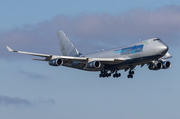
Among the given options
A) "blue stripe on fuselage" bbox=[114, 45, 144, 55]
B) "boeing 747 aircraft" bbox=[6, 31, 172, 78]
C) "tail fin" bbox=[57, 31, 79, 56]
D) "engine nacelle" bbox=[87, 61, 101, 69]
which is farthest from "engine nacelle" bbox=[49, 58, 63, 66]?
"tail fin" bbox=[57, 31, 79, 56]

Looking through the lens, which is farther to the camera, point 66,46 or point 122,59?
point 66,46

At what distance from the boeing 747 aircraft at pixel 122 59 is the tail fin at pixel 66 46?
749 cm

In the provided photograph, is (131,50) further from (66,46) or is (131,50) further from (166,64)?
(66,46)

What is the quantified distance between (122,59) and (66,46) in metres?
23.2

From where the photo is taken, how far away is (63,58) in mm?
74062

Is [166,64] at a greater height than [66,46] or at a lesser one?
lesser

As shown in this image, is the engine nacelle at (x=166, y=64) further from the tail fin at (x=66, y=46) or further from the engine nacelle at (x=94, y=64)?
the tail fin at (x=66, y=46)

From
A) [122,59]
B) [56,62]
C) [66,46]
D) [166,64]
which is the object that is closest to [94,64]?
[122,59]

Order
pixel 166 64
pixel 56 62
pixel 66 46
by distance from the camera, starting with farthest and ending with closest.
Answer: pixel 66 46 → pixel 166 64 → pixel 56 62

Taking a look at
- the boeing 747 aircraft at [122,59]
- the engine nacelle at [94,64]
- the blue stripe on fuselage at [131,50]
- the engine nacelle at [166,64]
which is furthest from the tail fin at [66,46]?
the engine nacelle at [166,64]

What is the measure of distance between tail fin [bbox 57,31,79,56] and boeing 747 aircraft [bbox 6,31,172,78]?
7491mm

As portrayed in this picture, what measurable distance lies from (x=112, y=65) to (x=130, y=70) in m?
5.40

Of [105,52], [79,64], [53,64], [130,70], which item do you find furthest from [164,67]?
[53,64]

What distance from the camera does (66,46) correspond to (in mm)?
93500
